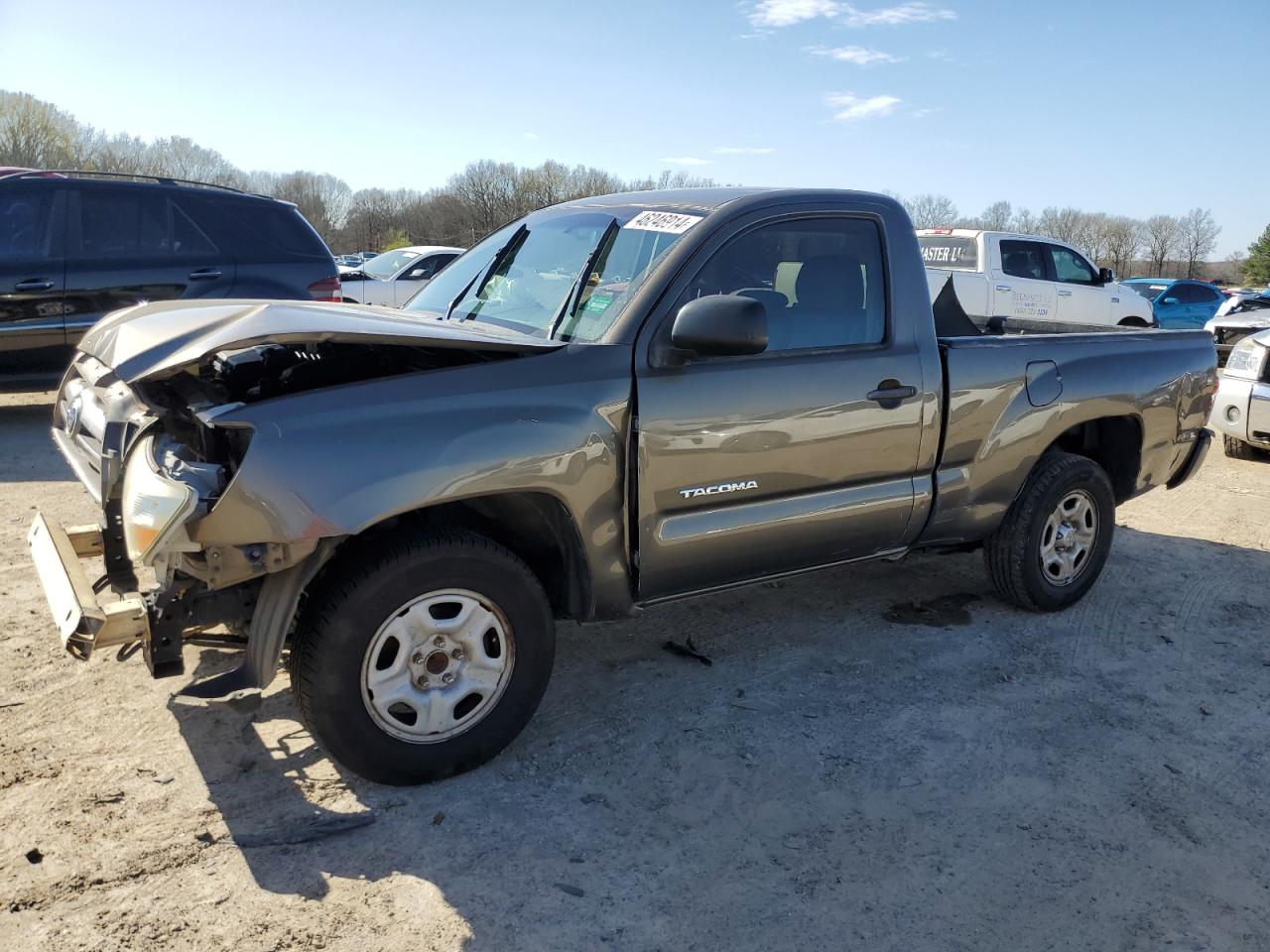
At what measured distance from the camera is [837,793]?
10.8ft

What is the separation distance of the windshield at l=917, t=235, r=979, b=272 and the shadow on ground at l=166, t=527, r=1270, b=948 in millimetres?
9168

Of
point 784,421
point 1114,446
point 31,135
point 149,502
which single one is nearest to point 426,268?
point 1114,446

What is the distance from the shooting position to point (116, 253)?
800cm

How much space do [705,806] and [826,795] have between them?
416mm

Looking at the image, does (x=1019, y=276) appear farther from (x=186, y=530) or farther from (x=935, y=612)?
(x=186, y=530)

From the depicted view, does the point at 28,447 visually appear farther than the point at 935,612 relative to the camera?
Yes

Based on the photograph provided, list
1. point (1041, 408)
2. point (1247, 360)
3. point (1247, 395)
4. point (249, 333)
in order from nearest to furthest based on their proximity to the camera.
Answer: point (249, 333)
point (1041, 408)
point (1247, 395)
point (1247, 360)

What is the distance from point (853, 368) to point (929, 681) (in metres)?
1.39

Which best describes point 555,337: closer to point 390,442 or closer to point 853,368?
point 390,442

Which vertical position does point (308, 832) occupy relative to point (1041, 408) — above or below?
below

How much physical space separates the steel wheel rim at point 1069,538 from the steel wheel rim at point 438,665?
289 cm

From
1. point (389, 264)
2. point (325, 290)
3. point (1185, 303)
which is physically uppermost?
point (389, 264)

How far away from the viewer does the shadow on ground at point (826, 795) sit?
2730 mm

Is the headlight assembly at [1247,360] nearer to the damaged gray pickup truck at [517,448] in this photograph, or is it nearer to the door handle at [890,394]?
the damaged gray pickup truck at [517,448]
